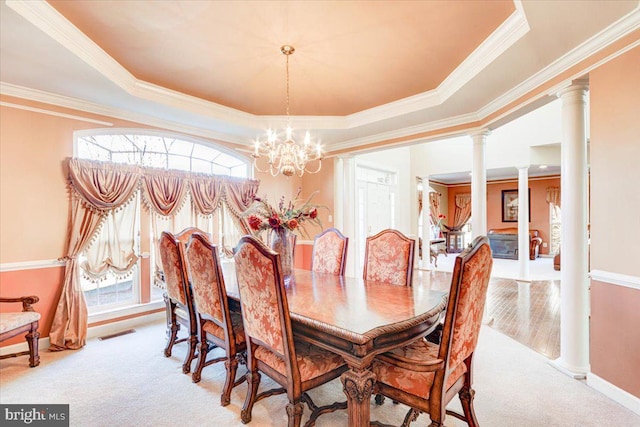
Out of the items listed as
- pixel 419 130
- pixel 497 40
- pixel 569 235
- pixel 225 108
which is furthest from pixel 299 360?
pixel 419 130

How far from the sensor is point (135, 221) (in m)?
3.65

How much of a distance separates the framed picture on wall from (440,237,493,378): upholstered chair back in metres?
10.3

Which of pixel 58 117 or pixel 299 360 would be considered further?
pixel 58 117

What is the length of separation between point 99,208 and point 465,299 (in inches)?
144

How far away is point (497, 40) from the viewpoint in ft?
7.64

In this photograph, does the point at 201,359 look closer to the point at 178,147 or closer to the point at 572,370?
the point at 178,147

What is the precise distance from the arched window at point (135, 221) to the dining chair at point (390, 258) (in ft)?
8.03

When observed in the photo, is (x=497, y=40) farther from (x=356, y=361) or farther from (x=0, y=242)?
(x=0, y=242)

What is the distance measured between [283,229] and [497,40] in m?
2.26

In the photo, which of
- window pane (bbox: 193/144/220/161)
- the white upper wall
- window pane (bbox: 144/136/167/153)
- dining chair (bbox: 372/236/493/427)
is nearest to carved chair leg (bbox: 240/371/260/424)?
dining chair (bbox: 372/236/493/427)

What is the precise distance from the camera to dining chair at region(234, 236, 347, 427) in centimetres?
158

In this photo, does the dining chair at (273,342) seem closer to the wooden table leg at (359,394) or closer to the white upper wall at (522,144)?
the wooden table leg at (359,394)

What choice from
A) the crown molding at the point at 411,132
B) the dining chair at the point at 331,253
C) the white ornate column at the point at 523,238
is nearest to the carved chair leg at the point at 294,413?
the dining chair at the point at 331,253

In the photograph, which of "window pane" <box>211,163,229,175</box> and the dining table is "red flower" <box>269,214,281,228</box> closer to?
the dining table
